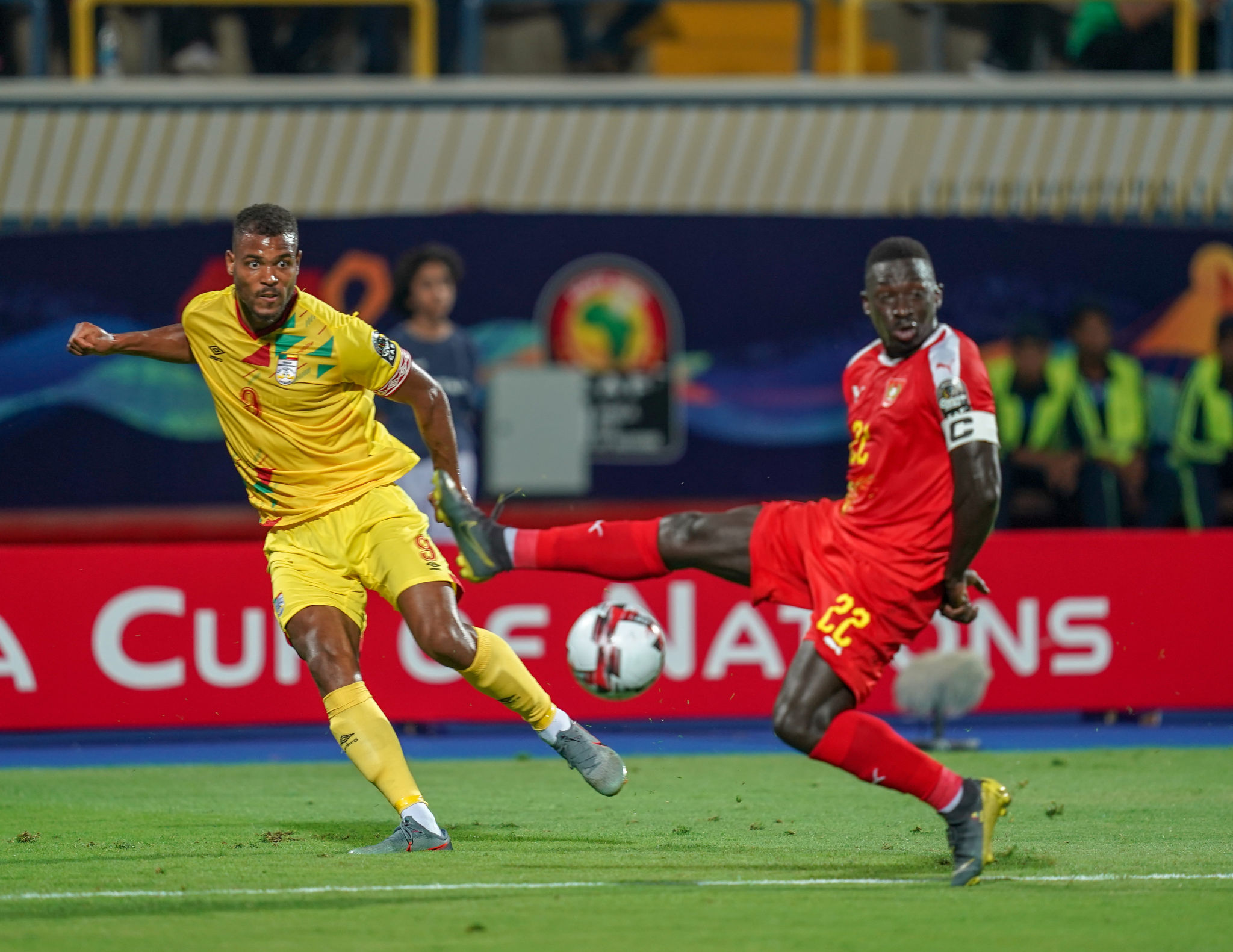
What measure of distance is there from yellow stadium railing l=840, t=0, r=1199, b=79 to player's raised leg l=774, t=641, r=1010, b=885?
30.2 feet

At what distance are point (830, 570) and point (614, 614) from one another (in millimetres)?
939

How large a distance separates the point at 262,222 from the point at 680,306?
7.85m

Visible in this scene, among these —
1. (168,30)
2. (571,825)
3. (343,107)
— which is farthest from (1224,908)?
(168,30)

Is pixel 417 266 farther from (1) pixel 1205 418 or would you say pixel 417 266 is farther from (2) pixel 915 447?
(1) pixel 1205 418

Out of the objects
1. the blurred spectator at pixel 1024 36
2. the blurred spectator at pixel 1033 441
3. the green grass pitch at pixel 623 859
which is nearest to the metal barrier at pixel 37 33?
the green grass pitch at pixel 623 859

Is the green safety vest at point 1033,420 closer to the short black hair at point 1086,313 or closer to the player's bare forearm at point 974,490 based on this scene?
the short black hair at point 1086,313

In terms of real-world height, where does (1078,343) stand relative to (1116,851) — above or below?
above

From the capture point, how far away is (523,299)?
547 inches

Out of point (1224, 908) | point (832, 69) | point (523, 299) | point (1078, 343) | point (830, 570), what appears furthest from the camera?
point (832, 69)

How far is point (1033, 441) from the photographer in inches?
504

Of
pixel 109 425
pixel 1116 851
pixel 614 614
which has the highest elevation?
pixel 109 425

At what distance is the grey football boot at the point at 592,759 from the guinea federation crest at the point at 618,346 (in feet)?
23.1

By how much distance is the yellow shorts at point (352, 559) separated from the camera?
660 cm

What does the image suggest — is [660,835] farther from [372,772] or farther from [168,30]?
[168,30]
